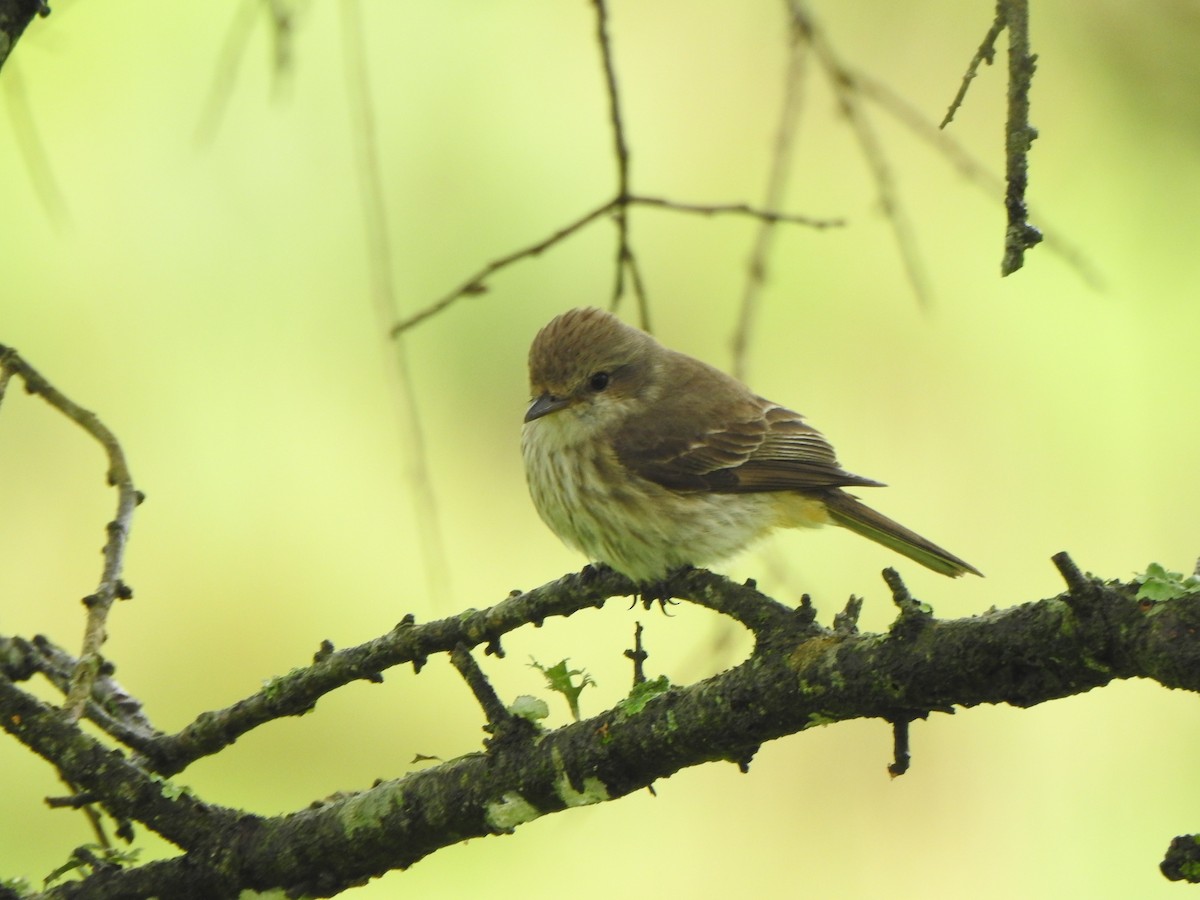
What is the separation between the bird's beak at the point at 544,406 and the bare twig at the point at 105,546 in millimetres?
1987

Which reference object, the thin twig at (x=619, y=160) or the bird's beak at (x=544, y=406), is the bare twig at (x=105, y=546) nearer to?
the thin twig at (x=619, y=160)

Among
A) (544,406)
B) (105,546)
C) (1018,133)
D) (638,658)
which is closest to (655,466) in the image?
(544,406)

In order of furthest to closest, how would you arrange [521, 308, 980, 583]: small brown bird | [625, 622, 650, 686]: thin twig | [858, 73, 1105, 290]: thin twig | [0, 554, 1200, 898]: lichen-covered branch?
[521, 308, 980, 583]: small brown bird, [858, 73, 1105, 290]: thin twig, [625, 622, 650, 686]: thin twig, [0, 554, 1200, 898]: lichen-covered branch

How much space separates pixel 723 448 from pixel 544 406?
703 mm

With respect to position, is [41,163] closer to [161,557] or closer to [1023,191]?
[1023,191]

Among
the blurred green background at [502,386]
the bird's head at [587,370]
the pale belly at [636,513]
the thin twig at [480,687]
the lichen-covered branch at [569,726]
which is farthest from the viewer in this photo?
the blurred green background at [502,386]

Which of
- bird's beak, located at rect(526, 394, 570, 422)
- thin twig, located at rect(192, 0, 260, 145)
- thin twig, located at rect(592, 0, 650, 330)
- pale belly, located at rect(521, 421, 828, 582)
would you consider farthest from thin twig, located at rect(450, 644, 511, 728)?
bird's beak, located at rect(526, 394, 570, 422)

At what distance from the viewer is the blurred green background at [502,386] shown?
579cm

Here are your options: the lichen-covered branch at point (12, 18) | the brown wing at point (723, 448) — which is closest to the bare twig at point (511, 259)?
the lichen-covered branch at point (12, 18)

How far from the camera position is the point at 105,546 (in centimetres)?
274

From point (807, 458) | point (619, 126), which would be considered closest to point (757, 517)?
point (807, 458)

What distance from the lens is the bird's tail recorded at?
4.62 meters

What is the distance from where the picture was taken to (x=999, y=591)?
577 centimetres

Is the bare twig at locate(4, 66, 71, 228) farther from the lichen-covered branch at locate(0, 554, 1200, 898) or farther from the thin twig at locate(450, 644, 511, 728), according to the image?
the thin twig at locate(450, 644, 511, 728)
